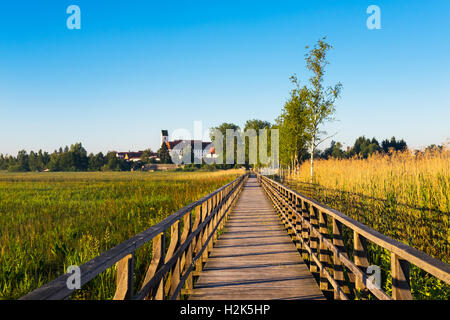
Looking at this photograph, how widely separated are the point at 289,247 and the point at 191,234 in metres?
3.18

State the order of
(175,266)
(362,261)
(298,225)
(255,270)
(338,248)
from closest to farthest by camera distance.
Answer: (362,261) < (338,248) < (175,266) < (255,270) < (298,225)

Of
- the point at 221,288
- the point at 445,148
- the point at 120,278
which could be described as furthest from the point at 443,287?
the point at 445,148

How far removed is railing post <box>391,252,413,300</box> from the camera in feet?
6.64

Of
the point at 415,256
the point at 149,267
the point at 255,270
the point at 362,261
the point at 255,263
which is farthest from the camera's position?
the point at 255,263

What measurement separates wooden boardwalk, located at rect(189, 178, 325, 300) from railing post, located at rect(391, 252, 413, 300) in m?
2.30


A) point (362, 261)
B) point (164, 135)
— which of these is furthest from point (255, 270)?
point (164, 135)

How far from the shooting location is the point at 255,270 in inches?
208

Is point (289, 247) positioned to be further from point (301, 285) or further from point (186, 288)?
point (186, 288)

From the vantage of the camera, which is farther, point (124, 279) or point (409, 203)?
point (409, 203)

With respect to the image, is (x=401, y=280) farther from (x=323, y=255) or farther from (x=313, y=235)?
(x=313, y=235)

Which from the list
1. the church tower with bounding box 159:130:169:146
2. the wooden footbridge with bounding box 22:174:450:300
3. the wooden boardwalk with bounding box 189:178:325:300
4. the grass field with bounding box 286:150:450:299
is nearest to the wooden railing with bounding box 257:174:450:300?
the wooden footbridge with bounding box 22:174:450:300

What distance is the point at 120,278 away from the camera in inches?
82.9

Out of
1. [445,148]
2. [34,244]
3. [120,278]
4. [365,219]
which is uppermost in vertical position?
[445,148]

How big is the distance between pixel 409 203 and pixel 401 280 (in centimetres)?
467
